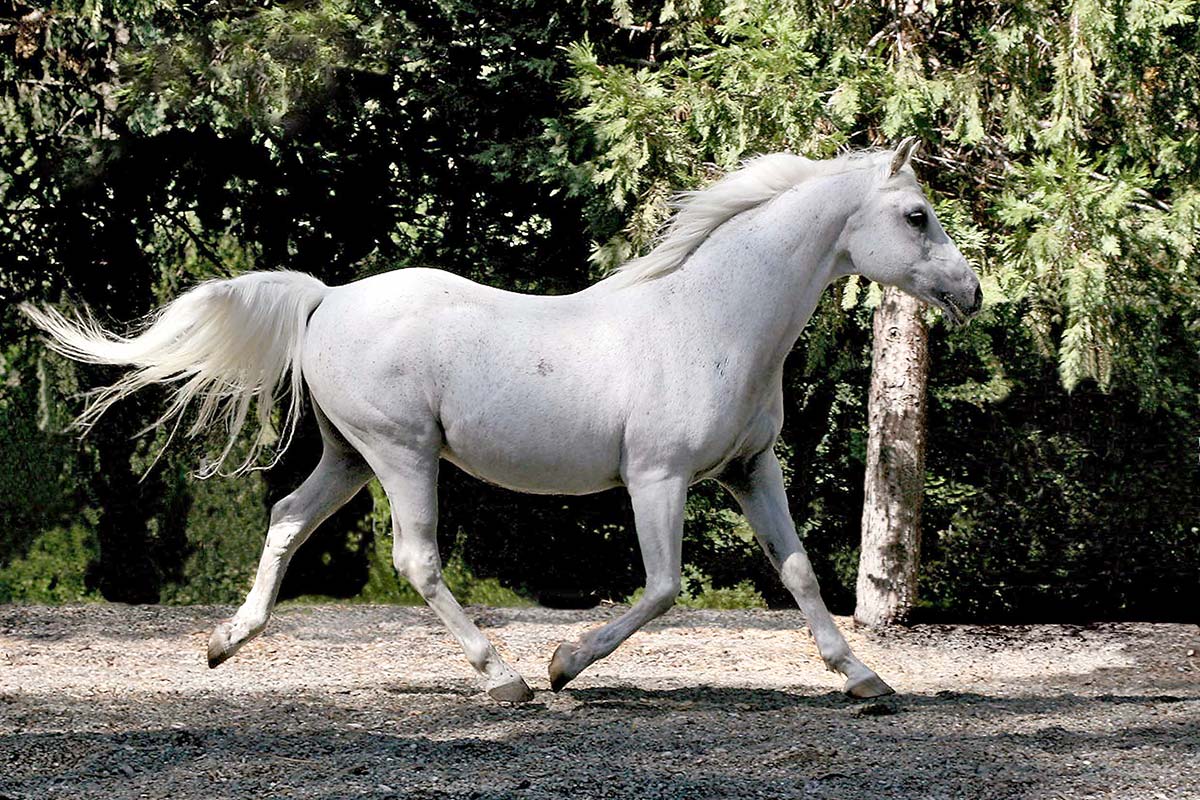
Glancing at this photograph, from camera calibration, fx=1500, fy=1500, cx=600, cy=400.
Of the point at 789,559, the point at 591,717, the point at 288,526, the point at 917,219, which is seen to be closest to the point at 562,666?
the point at 591,717

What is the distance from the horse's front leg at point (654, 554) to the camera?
17.5 ft

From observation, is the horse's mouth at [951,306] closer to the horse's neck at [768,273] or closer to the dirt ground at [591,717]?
the horse's neck at [768,273]

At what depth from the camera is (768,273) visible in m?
5.53

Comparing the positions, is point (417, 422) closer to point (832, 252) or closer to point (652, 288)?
point (652, 288)

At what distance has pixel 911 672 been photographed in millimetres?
7309

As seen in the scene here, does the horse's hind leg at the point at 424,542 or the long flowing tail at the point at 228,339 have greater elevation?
the long flowing tail at the point at 228,339

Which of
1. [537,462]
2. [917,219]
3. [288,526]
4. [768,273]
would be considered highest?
[917,219]

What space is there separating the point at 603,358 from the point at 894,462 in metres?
3.42

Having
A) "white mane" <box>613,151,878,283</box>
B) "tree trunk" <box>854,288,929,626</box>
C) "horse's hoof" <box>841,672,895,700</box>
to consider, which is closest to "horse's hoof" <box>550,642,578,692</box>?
"horse's hoof" <box>841,672,895,700</box>

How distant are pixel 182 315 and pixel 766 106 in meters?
2.98

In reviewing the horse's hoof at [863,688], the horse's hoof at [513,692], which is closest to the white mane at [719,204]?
the horse's hoof at [513,692]

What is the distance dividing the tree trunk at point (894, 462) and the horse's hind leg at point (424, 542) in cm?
354

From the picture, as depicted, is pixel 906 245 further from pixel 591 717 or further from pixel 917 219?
pixel 591 717

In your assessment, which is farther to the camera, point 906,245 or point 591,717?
point 906,245
